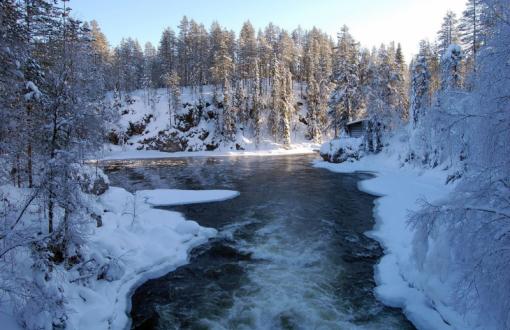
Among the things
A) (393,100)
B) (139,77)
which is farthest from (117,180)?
(139,77)

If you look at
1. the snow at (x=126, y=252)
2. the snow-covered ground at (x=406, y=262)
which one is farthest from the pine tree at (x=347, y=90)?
the snow at (x=126, y=252)

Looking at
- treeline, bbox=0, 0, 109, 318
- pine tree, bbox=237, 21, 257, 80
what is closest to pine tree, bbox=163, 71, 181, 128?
pine tree, bbox=237, 21, 257, 80

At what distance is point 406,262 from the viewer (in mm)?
12109

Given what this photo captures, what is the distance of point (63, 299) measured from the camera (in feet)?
28.1

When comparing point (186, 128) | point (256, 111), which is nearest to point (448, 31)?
point (256, 111)

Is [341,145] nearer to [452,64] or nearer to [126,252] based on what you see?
[452,64]

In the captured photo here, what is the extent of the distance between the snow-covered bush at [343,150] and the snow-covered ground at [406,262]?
1417 centimetres

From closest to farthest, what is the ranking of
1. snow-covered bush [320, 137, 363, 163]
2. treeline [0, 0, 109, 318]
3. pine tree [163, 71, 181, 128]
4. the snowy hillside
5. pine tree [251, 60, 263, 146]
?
1. treeline [0, 0, 109, 318]
2. snow-covered bush [320, 137, 363, 163]
3. pine tree [251, 60, 263, 146]
4. the snowy hillside
5. pine tree [163, 71, 181, 128]

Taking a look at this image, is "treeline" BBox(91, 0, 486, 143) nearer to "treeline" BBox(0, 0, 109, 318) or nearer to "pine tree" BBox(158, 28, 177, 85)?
"pine tree" BBox(158, 28, 177, 85)

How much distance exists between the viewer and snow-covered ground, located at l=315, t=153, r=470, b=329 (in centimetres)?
917

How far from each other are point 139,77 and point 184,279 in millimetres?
92296

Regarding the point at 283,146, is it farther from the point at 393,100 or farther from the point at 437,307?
the point at 437,307

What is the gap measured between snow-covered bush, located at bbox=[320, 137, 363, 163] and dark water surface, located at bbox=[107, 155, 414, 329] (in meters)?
22.2

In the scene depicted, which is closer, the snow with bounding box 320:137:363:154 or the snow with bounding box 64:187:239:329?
the snow with bounding box 64:187:239:329
